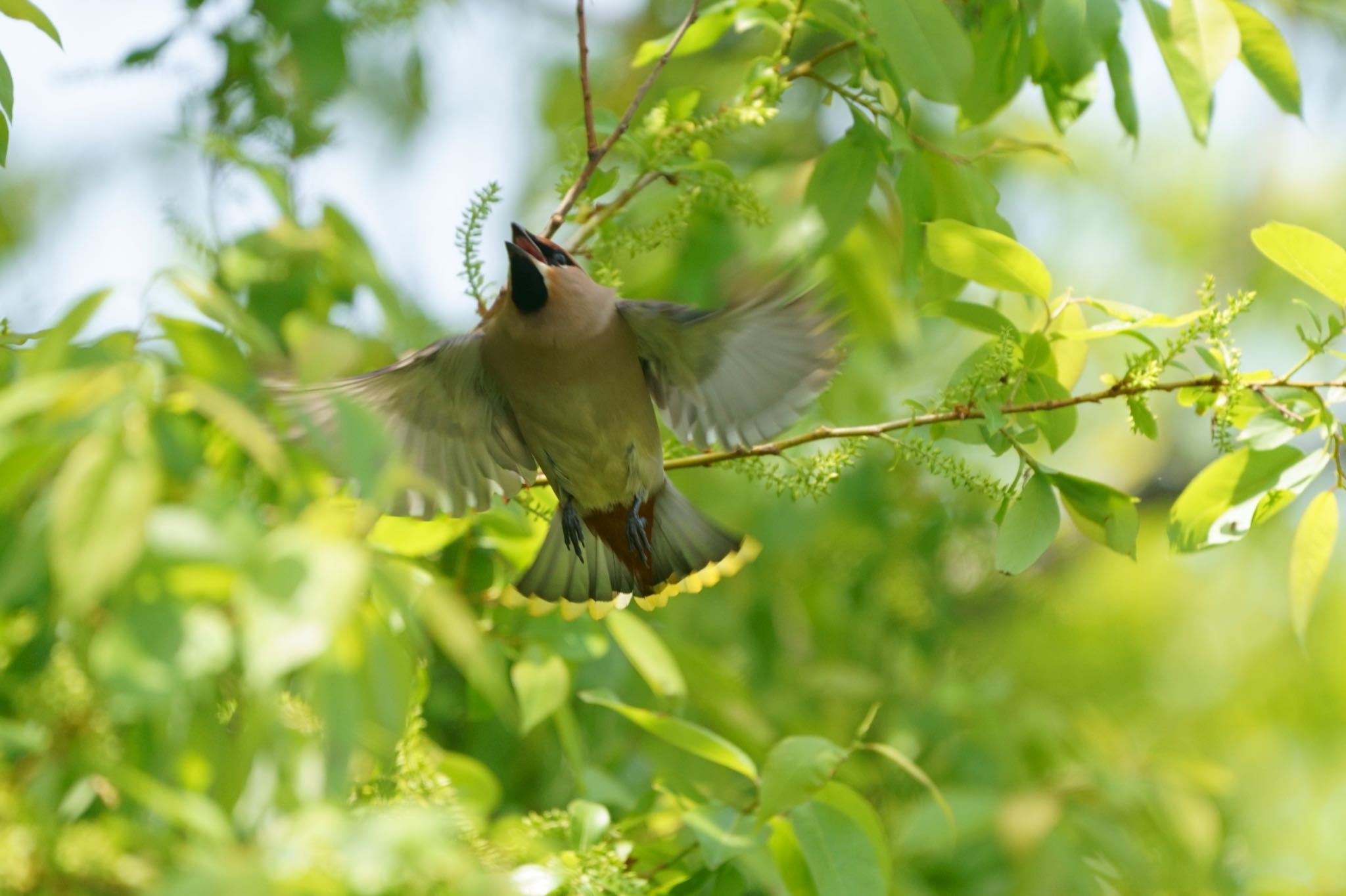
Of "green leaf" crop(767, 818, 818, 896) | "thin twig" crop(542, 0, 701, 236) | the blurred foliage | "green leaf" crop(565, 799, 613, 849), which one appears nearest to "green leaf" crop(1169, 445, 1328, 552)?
the blurred foliage

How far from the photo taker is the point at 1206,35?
8.04 ft

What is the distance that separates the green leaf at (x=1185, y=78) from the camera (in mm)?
2471

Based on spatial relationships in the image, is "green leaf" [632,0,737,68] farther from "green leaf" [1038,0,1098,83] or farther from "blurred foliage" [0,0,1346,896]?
"green leaf" [1038,0,1098,83]

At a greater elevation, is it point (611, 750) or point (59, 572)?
point (59, 572)

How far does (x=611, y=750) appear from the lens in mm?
3613

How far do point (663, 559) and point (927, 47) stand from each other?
1.49 meters

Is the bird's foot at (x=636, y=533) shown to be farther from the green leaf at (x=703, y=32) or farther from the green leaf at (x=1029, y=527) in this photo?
the green leaf at (x=1029, y=527)

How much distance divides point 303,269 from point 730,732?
5.34 ft

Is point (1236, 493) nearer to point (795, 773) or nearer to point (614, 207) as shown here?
point (795, 773)

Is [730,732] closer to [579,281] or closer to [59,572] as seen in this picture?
[579,281]

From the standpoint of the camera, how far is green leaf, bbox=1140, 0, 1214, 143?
8.11ft

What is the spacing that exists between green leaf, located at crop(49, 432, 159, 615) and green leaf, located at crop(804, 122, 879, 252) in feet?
6.22

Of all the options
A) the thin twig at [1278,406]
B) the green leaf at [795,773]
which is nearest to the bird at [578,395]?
the green leaf at [795,773]

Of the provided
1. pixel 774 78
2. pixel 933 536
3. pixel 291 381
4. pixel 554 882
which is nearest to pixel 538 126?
pixel 933 536
